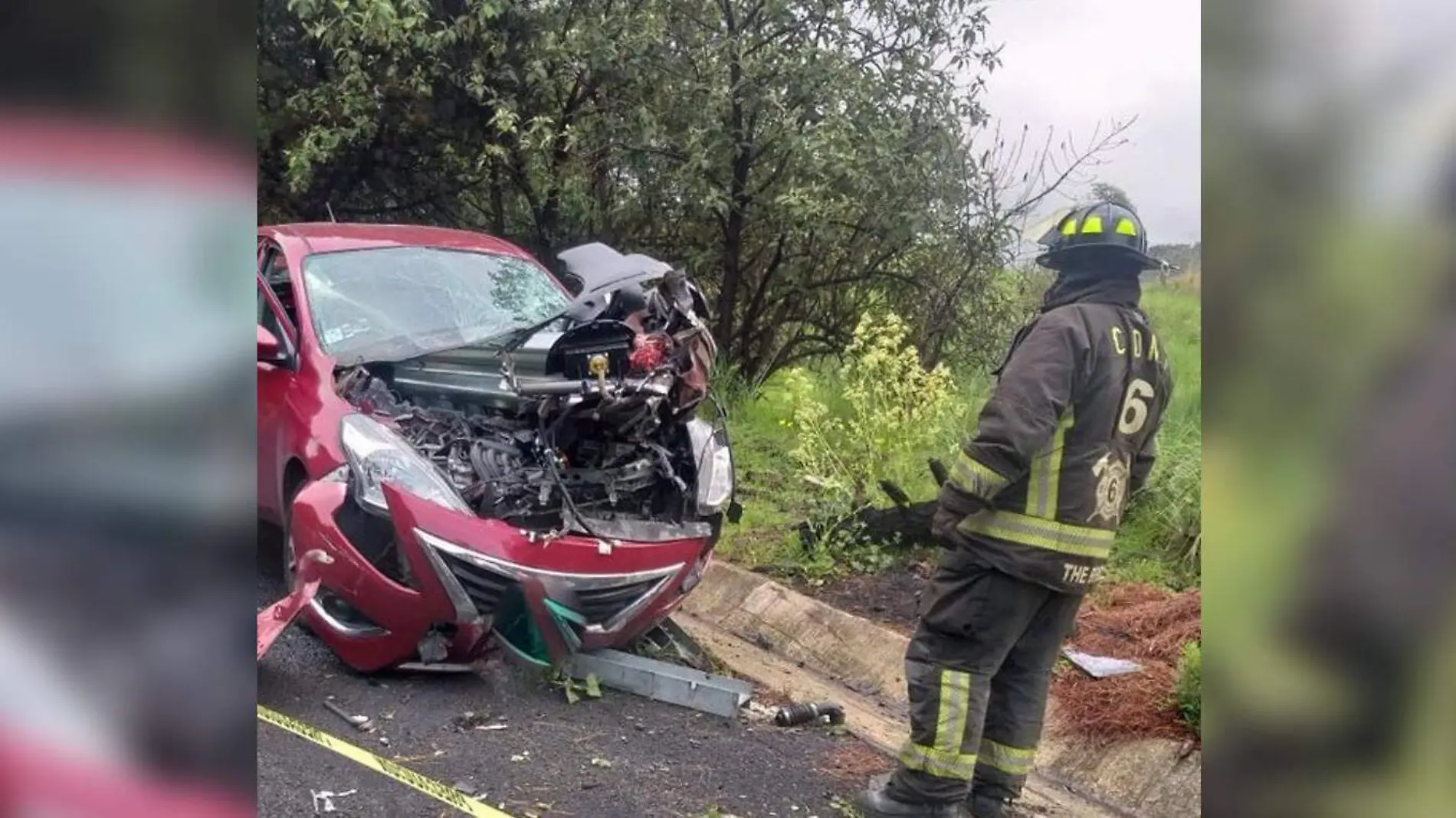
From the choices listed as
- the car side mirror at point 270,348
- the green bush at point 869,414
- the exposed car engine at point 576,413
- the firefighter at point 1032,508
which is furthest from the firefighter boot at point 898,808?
the car side mirror at point 270,348

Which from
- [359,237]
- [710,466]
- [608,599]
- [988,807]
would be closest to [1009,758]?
[988,807]

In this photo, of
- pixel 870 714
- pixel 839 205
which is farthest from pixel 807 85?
pixel 870 714

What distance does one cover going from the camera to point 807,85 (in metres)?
3.93

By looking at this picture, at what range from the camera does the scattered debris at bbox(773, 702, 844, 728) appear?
10.5ft

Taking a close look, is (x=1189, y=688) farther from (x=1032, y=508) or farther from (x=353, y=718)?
(x=353, y=718)

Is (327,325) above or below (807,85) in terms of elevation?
Answer: below

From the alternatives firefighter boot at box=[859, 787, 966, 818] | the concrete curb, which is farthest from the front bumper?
the concrete curb

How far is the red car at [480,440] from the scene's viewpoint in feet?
9.68

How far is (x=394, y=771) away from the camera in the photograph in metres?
2.47

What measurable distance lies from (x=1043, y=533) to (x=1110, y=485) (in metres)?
0.20

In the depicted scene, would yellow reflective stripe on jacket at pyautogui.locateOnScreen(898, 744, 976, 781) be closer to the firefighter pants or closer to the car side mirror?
the firefighter pants

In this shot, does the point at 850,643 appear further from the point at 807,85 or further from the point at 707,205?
the point at 807,85

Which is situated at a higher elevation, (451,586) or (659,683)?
(451,586)
